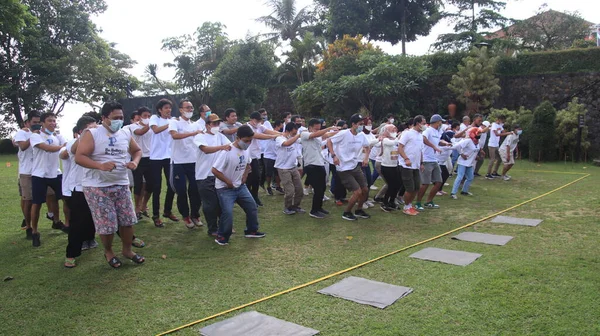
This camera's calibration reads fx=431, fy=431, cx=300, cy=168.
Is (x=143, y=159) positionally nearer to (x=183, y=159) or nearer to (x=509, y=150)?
(x=183, y=159)

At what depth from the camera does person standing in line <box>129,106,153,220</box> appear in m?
6.69

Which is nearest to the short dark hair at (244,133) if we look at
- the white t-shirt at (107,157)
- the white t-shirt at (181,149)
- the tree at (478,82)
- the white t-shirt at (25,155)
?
the white t-shirt at (181,149)

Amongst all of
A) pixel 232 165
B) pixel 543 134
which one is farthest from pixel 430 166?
pixel 543 134

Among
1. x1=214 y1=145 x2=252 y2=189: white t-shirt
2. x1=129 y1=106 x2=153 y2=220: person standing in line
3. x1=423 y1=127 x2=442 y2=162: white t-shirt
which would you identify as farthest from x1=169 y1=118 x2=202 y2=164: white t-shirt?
x1=423 y1=127 x2=442 y2=162: white t-shirt

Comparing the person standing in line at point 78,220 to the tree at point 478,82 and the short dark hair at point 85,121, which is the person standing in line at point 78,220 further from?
the tree at point 478,82

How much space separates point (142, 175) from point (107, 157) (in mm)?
2323

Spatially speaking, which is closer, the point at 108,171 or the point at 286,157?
the point at 108,171

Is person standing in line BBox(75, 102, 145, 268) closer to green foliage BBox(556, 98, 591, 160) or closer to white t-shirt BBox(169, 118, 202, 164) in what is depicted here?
white t-shirt BBox(169, 118, 202, 164)

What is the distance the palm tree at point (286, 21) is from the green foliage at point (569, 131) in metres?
19.1

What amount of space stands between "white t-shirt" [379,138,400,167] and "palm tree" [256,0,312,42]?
947 inches

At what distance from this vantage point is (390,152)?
7.66 meters

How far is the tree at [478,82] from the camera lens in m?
17.8

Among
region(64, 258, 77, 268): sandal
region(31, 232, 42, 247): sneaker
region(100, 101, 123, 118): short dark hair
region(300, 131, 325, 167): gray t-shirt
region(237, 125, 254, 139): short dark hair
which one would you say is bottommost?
region(64, 258, 77, 268): sandal

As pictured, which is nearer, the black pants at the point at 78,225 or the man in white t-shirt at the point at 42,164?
the black pants at the point at 78,225
